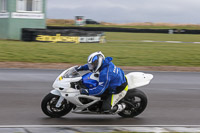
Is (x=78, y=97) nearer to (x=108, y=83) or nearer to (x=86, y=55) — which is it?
(x=108, y=83)

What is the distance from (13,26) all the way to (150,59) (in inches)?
473

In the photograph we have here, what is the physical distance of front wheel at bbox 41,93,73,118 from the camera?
277 inches

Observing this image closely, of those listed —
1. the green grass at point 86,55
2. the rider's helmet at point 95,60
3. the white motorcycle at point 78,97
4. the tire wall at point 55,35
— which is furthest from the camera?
the tire wall at point 55,35

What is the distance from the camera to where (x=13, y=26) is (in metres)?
27.2

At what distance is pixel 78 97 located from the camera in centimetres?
693

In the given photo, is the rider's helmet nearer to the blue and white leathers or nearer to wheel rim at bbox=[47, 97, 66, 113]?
the blue and white leathers

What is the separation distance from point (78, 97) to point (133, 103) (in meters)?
1.16

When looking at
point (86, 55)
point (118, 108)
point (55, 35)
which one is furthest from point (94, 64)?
point (55, 35)

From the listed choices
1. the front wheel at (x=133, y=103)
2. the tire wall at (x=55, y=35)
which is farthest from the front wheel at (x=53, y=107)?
the tire wall at (x=55, y=35)

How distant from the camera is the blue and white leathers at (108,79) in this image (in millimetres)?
6848

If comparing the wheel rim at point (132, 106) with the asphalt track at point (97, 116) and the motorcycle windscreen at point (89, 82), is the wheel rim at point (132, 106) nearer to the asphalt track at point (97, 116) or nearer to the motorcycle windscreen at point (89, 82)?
the asphalt track at point (97, 116)

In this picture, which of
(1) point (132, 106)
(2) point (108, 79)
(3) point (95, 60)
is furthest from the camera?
(1) point (132, 106)

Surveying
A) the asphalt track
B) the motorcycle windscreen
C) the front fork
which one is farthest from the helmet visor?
the asphalt track

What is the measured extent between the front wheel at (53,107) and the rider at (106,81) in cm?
50
